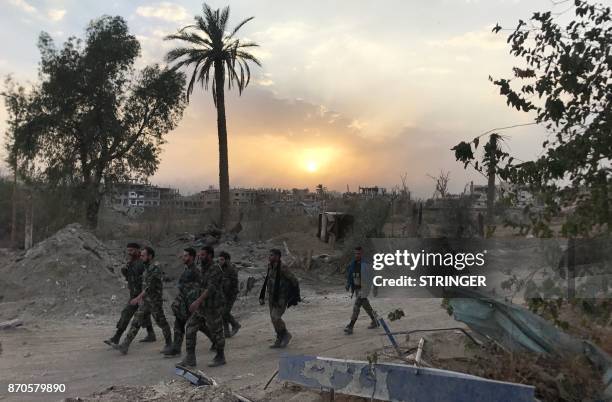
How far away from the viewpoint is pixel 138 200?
4875 cm

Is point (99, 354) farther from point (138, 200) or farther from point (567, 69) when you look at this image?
point (138, 200)

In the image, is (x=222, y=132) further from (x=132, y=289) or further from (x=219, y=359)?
(x=219, y=359)

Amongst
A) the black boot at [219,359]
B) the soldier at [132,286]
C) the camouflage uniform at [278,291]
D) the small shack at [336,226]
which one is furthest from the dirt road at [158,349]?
the small shack at [336,226]

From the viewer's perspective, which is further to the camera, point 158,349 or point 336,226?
point 336,226

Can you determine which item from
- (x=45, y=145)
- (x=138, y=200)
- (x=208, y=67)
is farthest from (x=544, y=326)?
(x=138, y=200)

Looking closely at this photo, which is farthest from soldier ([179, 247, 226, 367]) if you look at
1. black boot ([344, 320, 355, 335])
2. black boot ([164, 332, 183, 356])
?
black boot ([344, 320, 355, 335])

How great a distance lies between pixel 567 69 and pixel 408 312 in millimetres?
8049

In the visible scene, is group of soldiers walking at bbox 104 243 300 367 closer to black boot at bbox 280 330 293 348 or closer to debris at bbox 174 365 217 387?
black boot at bbox 280 330 293 348

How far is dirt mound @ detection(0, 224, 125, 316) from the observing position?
13.3 m

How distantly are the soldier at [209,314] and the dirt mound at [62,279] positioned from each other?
241 inches

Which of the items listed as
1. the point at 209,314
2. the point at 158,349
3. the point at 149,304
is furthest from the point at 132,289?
the point at 209,314

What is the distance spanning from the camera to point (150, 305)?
359 inches

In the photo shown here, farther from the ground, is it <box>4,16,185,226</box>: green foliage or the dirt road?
<box>4,16,185,226</box>: green foliage

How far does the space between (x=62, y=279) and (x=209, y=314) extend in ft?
26.4
